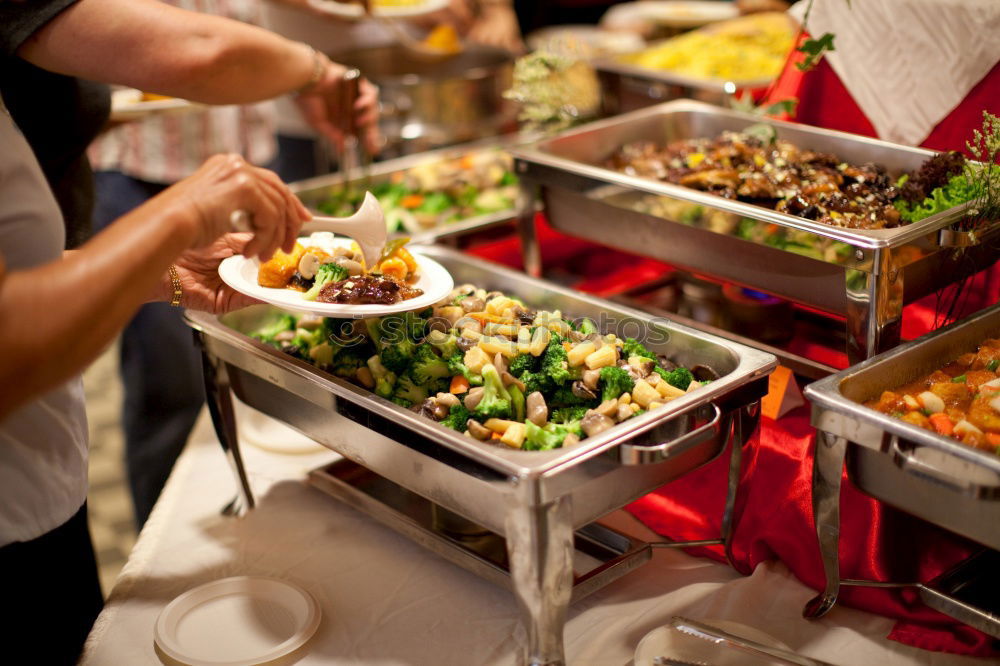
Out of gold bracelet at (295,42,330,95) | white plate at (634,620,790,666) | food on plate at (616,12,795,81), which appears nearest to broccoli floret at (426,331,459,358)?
white plate at (634,620,790,666)

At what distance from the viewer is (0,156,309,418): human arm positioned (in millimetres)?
951

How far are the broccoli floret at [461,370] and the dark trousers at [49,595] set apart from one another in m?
0.63

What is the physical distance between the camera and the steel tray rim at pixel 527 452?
1.25 meters

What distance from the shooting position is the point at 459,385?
1503 millimetres

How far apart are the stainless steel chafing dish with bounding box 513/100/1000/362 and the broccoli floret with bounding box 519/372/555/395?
554 mm

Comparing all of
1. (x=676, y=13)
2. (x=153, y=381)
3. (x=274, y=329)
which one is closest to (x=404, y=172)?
(x=153, y=381)

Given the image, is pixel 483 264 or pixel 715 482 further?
pixel 483 264

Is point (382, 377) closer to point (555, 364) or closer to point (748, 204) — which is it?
point (555, 364)

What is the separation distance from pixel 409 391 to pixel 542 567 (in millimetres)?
395

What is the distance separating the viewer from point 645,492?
1407 millimetres

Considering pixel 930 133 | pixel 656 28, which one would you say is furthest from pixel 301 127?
pixel 930 133

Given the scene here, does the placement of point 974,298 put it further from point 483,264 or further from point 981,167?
point 483,264

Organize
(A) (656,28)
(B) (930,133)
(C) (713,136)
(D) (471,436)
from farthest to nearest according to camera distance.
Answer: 1. (A) (656,28)
2. (C) (713,136)
3. (B) (930,133)
4. (D) (471,436)

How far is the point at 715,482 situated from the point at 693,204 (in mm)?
550
